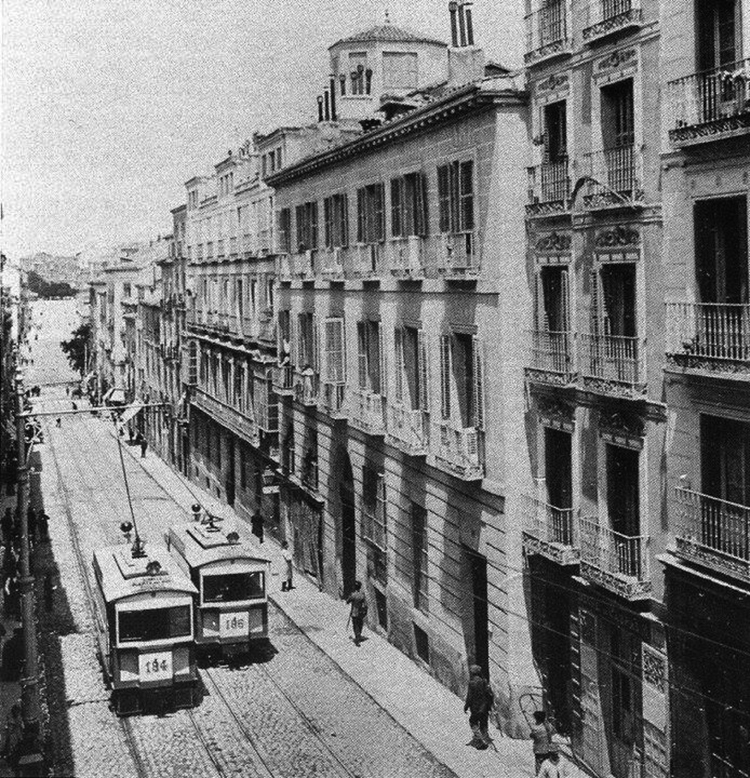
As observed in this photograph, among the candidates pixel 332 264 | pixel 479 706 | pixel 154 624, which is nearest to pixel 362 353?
pixel 332 264

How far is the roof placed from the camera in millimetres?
47281

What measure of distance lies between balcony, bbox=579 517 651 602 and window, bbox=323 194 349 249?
17.1 meters

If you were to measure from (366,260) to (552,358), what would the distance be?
39.6 ft

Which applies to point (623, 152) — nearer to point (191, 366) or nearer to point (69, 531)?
point (69, 531)

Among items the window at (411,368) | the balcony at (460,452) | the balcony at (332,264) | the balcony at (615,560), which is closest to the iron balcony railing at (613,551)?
the balcony at (615,560)

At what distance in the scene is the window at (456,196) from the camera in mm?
26688

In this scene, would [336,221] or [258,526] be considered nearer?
[336,221]

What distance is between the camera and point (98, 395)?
114 metres

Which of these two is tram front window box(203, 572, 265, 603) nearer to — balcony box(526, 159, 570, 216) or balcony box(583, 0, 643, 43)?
balcony box(526, 159, 570, 216)

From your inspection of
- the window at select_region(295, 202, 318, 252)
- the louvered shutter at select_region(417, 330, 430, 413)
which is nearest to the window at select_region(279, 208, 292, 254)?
the window at select_region(295, 202, 318, 252)

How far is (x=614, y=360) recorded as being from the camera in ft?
69.8

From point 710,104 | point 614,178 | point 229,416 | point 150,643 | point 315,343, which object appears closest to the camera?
point 710,104

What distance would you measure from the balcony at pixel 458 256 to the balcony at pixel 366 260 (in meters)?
5.23

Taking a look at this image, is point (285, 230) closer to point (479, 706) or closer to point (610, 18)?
point (479, 706)
